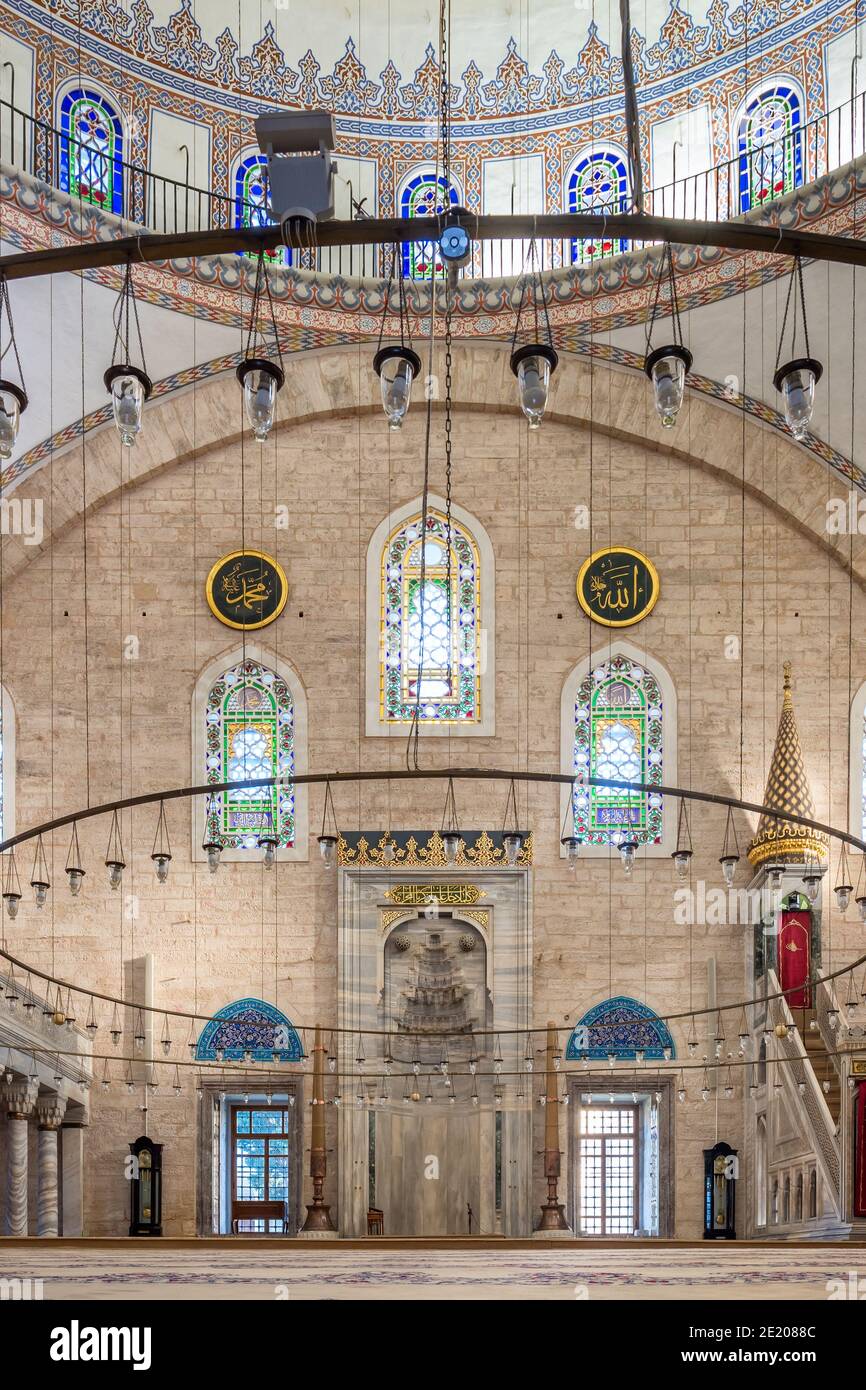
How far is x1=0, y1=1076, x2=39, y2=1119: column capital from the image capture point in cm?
1180

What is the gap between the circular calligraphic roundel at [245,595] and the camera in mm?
15008

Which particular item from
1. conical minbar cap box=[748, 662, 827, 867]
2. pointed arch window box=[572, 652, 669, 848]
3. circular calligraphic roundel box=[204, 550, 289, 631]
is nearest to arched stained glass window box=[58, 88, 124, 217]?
circular calligraphic roundel box=[204, 550, 289, 631]

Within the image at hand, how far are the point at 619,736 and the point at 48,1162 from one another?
21.3ft

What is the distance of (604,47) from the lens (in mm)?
15594

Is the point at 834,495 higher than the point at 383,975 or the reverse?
higher

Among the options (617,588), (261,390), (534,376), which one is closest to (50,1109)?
(617,588)

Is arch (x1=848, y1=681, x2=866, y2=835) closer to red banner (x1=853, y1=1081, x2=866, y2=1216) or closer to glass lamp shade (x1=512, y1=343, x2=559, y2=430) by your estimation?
red banner (x1=853, y1=1081, x2=866, y2=1216)

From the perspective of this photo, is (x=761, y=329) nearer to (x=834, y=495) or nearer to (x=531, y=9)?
(x=834, y=495)

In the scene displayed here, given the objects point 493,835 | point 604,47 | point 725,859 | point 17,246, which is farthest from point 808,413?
point 604,47

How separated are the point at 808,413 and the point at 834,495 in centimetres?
1012

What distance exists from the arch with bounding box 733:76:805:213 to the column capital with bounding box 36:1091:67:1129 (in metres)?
10.4

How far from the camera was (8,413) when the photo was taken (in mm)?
5301

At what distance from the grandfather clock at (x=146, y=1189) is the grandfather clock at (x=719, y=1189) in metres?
4.78

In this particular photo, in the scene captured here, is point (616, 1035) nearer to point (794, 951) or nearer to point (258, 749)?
point (794, 951)
